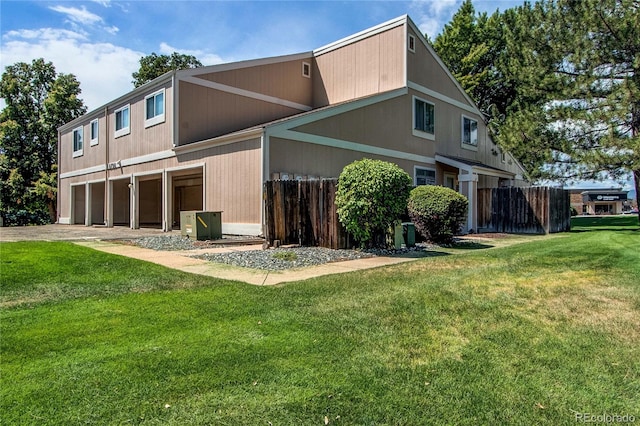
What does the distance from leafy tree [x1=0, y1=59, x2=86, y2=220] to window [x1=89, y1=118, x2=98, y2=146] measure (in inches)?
359

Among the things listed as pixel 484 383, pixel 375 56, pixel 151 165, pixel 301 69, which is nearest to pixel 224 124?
pixel 151 165

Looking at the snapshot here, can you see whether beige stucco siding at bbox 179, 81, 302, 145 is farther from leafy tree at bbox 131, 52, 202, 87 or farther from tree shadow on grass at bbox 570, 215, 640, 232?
leafy tree at bbox 131, 52, 202, 87

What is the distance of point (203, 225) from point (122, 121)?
33.0 feet

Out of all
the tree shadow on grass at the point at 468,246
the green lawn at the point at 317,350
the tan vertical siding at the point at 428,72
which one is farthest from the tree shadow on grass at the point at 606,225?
the green lawn at the point at 317,350

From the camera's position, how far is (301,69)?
19.8 meters

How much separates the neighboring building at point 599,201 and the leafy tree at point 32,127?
8445cm

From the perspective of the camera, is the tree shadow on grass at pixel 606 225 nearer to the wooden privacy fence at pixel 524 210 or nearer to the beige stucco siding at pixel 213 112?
the wooden privacy fence at pixel 524 210

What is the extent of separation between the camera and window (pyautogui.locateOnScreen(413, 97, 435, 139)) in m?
18.4

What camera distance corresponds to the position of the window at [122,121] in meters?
18.5

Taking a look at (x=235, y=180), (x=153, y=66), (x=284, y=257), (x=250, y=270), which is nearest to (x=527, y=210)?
(x=235, y=180)

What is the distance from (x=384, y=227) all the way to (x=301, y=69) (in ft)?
41.2

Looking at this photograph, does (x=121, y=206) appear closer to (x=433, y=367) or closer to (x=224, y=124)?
(x=224, y=124)

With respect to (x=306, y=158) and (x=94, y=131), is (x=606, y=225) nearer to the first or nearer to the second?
(x=306, y=158)

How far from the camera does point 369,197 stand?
935cm
